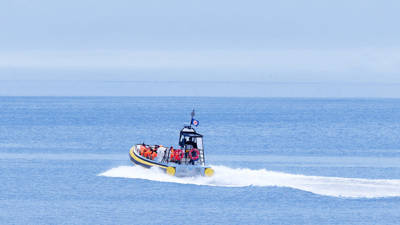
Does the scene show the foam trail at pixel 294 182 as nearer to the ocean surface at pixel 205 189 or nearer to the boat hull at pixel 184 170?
the ocean surface at pixel 205 189

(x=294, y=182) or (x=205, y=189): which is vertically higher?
(x=294, y=182)

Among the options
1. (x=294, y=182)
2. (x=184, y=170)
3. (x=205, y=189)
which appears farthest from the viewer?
(x=184, y=170)

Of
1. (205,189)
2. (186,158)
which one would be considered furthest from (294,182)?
(186,158)

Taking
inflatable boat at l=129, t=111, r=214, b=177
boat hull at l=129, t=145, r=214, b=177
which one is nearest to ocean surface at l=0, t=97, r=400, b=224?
boat hull at l=129, t=145, r=214, b=177

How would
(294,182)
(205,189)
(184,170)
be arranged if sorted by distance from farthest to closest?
(184,170), (294,182), (205,189)

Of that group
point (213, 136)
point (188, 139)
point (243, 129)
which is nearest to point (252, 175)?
point (188, 139)

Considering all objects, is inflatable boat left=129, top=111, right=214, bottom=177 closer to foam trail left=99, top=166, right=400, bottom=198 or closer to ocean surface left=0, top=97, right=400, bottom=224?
foam trail left=99, top=166, right=400, bottom=198

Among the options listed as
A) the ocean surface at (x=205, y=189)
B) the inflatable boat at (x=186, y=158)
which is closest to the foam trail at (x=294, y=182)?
the ocean surface at (x=205, y=189)

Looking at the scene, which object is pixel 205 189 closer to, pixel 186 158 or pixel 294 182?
pixel 186 158

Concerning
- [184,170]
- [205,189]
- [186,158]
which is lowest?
[205,189]

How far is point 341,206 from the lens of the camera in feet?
131

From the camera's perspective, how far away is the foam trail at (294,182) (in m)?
42.1

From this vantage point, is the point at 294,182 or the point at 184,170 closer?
the point at 294,182

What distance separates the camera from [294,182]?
1748 inches
